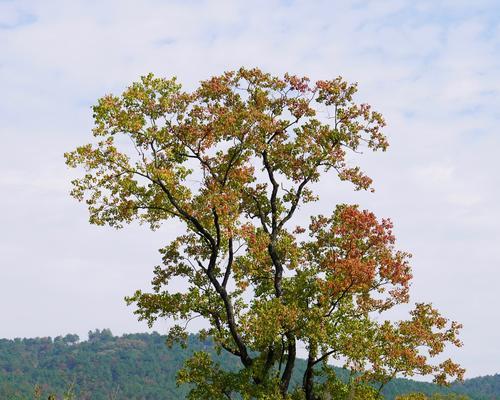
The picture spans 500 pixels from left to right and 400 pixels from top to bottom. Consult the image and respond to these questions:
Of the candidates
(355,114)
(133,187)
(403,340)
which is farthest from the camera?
(355,114)

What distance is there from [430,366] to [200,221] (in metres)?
7.46

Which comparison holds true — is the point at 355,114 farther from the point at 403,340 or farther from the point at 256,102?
the point at 403,340

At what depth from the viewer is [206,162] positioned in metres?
19.0

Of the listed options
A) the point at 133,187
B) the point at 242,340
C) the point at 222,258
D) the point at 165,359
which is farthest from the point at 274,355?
the point at 165,359

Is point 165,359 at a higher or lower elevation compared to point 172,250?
higher

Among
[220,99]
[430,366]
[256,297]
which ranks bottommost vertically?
[430,366]

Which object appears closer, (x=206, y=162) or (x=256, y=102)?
(x=206, y=162)

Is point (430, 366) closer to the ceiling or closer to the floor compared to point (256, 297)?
closer to the floor

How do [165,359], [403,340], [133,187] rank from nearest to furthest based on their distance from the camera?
[133,187]
[403,340]
[165,359]

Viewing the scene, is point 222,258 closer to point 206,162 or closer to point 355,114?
point 206,162

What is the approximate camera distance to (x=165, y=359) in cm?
18988

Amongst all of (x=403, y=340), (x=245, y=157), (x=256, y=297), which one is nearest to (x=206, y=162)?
(x=245, y=157)

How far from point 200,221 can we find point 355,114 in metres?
5.70

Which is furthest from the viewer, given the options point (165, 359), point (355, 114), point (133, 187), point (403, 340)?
point (165, 359)
